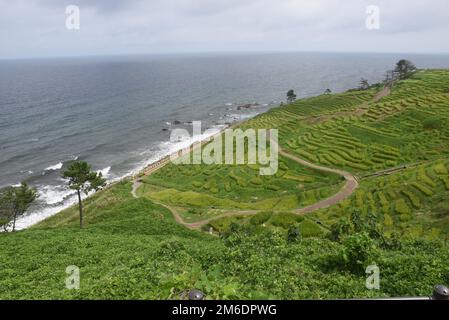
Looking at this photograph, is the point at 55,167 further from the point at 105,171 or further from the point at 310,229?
the point at 310,229

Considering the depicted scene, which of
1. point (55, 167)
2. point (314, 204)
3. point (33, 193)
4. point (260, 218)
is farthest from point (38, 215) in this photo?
point (314, 204)

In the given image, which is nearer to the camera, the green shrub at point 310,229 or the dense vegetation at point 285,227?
the dense vegetation at point 285,227

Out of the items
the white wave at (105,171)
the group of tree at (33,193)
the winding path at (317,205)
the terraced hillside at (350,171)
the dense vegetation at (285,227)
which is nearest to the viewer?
the dense vegetation at (285,227)

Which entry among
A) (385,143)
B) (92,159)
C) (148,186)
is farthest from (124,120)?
(385,143)

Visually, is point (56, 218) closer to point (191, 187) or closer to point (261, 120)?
point (191, 187)

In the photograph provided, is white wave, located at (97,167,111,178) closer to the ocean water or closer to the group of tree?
the ocean water

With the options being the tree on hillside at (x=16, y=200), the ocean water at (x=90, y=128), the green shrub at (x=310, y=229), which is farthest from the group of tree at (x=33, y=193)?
the green shrub at (x=310, y=229)

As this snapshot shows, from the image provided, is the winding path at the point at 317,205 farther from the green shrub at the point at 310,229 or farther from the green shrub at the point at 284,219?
the green shrub at the point at 310,229

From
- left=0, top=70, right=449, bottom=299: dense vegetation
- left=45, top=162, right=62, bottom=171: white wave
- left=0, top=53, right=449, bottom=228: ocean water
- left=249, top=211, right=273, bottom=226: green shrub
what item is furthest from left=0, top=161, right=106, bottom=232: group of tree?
left=45, top=162, right=62, bottom=171: white wave
